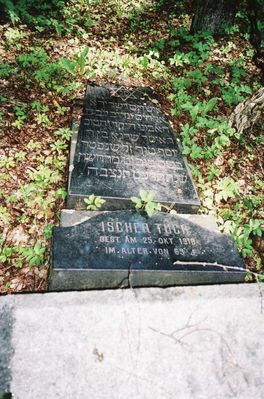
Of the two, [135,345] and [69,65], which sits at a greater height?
[69,65]

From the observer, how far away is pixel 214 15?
18.7 ft

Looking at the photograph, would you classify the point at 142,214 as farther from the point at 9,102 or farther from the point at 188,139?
the point at 9,102

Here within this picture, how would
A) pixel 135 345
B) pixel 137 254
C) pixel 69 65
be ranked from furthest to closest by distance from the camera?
pixel 69 65 → pixel 137 254 → pixel 135 345

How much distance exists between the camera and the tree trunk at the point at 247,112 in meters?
3.84

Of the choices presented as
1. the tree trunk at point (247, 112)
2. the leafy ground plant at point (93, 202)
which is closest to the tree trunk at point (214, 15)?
the tree trunk at point (247, 112)

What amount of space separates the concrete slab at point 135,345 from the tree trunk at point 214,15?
541 cm

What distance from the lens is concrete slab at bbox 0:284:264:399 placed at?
1.61 metres

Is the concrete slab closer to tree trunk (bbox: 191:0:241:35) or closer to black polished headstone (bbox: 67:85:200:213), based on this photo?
black polished headstone (bbox: 67:85:200:213)

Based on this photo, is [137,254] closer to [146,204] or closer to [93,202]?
[146,204]

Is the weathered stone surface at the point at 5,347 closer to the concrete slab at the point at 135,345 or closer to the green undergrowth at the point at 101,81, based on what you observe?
the concrete slab at the point at 135,345

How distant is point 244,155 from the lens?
4043mm

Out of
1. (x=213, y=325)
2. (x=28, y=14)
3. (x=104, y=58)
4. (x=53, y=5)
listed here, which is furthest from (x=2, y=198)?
(x=53, y=5)

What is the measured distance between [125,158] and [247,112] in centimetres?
176

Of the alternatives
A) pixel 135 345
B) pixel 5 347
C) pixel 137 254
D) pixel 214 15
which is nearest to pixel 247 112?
pixel 137 254
